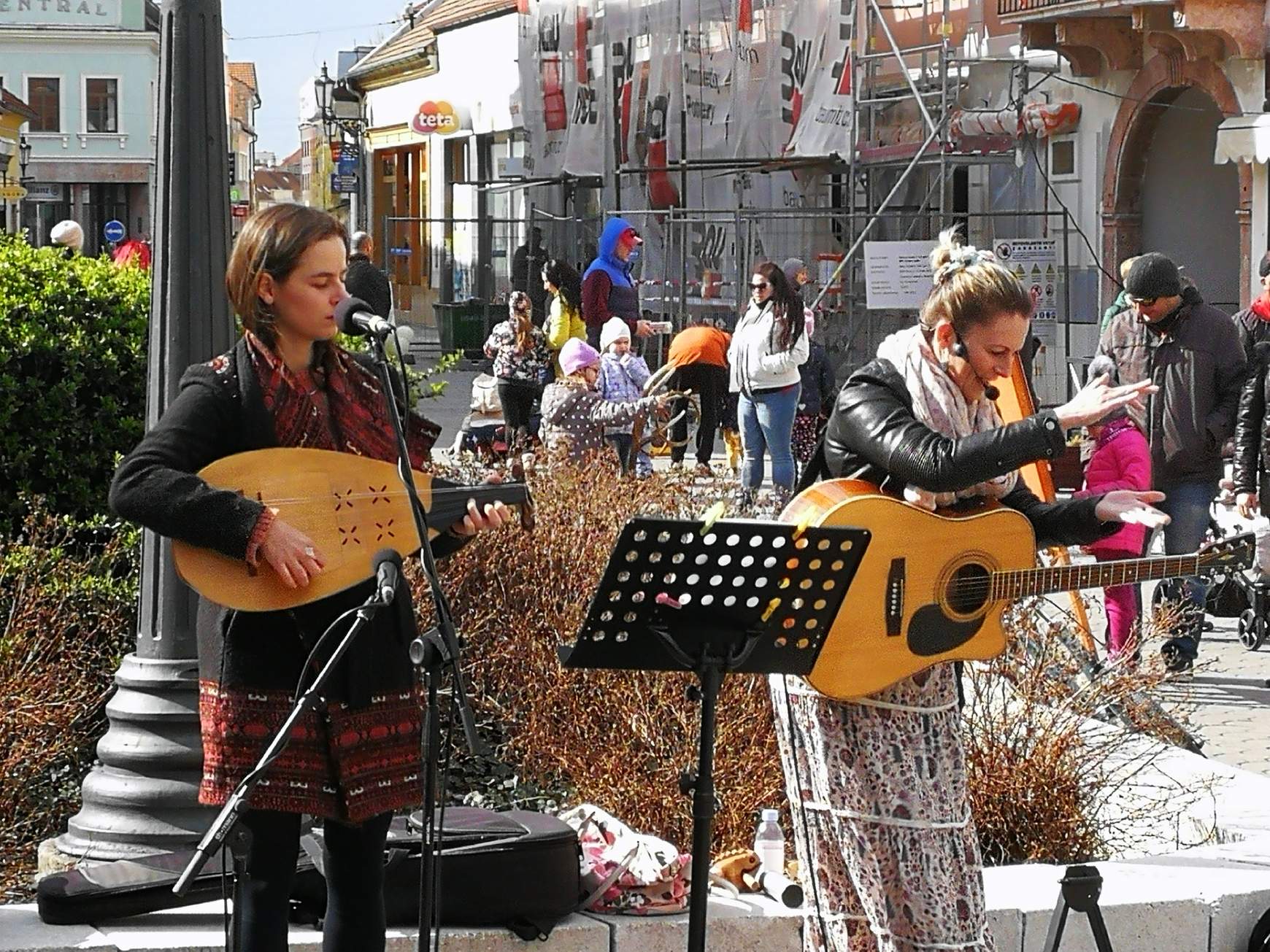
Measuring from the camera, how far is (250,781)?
3.52m

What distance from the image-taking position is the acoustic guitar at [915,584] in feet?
13.7

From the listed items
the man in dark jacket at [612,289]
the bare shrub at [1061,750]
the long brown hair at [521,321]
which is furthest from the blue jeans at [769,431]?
the bare shrub at [1061,750]

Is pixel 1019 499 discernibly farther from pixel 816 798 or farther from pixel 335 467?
pixel 335 467

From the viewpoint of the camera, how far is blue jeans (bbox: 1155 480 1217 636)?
31.2ft

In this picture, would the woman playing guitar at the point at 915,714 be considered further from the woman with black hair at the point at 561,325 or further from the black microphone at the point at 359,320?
the woman with black hair at the point at 561,325

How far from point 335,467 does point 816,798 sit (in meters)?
1.23

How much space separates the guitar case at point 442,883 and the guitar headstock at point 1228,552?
1.64 m

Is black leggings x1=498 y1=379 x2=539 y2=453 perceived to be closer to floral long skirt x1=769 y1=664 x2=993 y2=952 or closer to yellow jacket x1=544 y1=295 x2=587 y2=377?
yellow jacket x1=544 y1=295 x2=587 y2=377

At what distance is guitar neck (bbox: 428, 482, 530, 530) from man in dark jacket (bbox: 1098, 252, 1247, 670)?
602cm

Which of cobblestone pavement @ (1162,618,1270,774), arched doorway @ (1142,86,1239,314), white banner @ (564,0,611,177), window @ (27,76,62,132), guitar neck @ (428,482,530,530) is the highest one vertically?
window @ (27,76,62,132)

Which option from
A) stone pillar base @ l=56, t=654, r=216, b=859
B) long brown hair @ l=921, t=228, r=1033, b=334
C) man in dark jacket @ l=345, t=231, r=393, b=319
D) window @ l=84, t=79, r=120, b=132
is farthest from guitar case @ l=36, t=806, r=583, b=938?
window @ l=84, t=79, r=120, b=132

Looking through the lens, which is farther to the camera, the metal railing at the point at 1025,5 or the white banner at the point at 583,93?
the white banner at the point at 583,93

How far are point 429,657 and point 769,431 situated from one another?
11.1m

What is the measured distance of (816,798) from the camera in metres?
Result: 4.27
